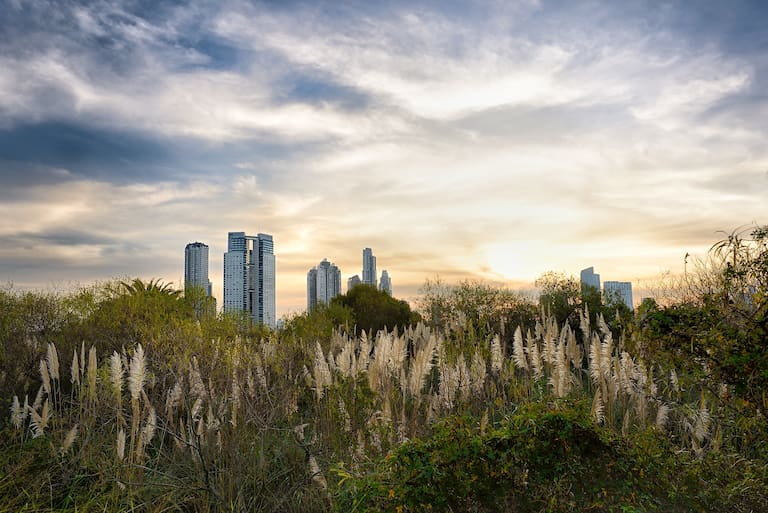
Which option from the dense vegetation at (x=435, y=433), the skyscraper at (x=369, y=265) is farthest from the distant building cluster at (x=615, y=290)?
the skyscraper at (x=369, y=265)

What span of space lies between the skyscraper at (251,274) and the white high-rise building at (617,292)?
20384mm

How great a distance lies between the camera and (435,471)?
396cm

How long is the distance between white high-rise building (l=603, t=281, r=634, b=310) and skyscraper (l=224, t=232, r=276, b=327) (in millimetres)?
20384

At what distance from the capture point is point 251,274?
1352 inches

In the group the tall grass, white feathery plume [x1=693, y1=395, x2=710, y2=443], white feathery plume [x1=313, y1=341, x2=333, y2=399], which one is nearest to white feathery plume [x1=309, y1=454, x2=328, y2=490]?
the tall grass

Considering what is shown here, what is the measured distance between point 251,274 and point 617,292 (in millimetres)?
22335

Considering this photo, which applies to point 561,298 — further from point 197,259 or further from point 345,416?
point 197,259

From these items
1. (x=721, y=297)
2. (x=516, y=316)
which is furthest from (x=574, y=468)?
(x=516, y=316)

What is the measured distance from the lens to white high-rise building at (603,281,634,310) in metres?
16.8

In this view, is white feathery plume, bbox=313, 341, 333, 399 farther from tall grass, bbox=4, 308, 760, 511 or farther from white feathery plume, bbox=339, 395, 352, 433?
white feathery plume, bbox=339, 395, 352, 433

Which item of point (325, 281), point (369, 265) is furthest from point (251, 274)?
point (369, 265)

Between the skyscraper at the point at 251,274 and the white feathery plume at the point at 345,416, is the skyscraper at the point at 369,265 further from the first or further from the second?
the white feathery plume at the point at 345,416

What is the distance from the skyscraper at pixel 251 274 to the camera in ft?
109

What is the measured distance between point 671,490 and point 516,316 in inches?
497
